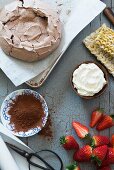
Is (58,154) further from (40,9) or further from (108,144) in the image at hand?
(40,9)

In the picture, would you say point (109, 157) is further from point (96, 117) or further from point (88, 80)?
point (88, 80)

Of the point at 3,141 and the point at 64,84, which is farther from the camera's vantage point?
the point at 64,84

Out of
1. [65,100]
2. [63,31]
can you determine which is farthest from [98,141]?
[63,31]

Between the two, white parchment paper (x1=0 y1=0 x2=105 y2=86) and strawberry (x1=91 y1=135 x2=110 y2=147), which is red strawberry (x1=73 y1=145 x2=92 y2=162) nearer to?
strawberry (x1=91 y1=135 x2=110 y2=147)

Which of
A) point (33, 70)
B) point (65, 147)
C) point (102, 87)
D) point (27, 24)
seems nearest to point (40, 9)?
point (27, 24)

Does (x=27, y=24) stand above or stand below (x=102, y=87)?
above

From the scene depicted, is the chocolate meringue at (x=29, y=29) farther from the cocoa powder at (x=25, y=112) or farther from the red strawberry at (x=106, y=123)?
the red strawberry at (x=106, y=123)

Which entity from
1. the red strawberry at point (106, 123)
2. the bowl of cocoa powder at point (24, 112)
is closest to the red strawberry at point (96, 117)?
the red strawberry at point (106, 123)
